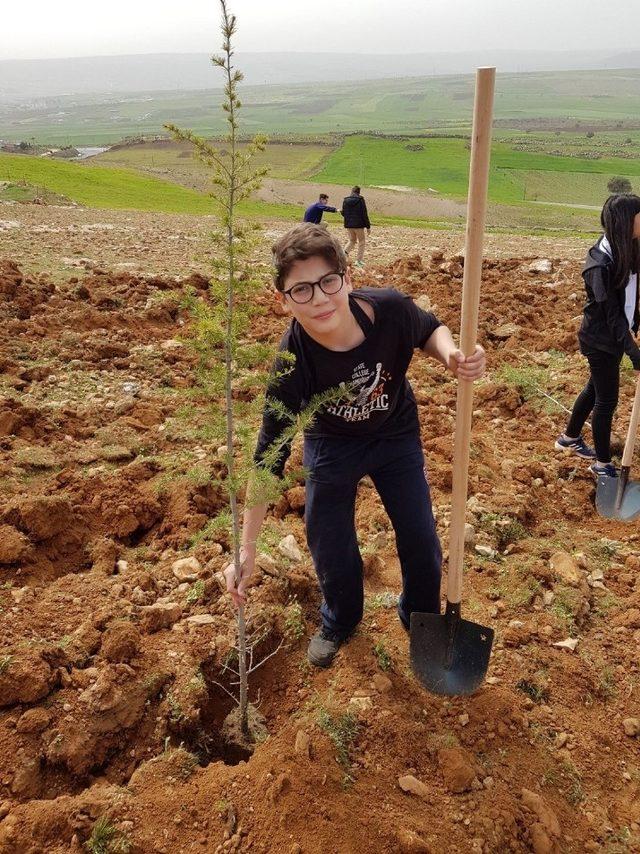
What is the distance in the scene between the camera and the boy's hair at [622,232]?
12.4 ft

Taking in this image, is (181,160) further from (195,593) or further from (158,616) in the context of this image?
(158,616)

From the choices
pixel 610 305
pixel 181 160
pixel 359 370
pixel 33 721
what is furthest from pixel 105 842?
pixel 181 160

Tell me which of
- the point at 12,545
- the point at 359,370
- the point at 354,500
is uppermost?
the point at 359,370

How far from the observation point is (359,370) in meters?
2.35

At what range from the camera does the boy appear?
7.11 ft

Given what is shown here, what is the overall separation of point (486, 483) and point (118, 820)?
3.24m

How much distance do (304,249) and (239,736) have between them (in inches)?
86.2

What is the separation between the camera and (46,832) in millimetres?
2102

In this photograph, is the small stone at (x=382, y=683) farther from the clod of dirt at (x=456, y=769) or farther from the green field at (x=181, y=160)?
the green field at (x=181, y=160)

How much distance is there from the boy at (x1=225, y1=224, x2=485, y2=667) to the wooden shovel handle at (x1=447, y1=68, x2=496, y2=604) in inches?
4.4

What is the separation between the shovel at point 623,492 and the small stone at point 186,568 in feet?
9.65

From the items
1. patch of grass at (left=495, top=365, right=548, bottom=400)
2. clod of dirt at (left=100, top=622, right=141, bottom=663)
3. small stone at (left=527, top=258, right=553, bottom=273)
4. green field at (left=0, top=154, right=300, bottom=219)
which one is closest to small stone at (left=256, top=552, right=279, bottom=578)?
clod of dirt at (left=100, top=622, right=141, bottom=663)

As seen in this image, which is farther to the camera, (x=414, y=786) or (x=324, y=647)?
(x=324, y=647)

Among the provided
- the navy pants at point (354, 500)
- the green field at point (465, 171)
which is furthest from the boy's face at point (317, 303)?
the green field at point (465, 171)
